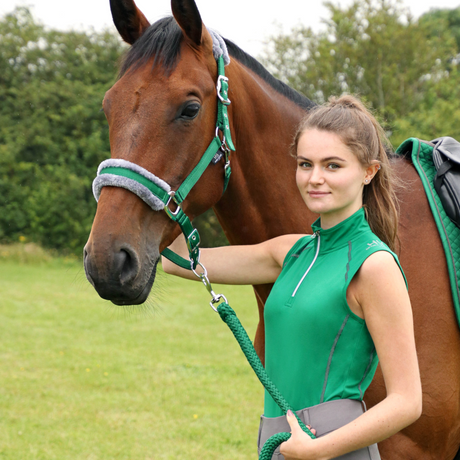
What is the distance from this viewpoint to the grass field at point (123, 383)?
177 inches

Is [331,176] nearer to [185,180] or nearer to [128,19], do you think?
[185,180]

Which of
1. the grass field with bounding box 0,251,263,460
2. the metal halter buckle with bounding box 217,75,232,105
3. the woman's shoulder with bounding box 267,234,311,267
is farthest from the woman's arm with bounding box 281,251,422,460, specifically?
the grass field with bounding box 0,251,263,460

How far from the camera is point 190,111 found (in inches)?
70.4

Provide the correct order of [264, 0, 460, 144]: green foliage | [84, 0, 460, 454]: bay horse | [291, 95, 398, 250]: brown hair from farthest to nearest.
Result: 1. [264, 0, 460, 144]: green foliage
2. [84, 0, 460, 454]: bay horse
3. [291, 95, 398, 250]: brown hair

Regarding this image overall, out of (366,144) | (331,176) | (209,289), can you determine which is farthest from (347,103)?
(209,289)

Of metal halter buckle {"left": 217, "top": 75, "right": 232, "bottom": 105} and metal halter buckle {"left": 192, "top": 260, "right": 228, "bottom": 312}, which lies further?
metal halter buckle {"left": 217, "top": 75, "right": 232, "bottom": 105}

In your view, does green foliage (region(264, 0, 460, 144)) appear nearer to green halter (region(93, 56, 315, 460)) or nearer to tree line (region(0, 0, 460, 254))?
tree line (region(0, 0, 460, 254))

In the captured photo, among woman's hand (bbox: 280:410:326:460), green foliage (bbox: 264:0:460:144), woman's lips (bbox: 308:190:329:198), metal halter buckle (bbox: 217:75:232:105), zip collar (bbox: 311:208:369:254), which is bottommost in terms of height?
woman's hand (bbox: 280:410:326:460)

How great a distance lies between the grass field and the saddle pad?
1165 millimetres

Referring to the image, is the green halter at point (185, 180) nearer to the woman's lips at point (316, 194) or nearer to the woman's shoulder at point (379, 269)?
the woman's lips at point (316, 194)

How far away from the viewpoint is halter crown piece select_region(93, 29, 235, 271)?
1.65m

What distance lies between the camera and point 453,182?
2.10 meters

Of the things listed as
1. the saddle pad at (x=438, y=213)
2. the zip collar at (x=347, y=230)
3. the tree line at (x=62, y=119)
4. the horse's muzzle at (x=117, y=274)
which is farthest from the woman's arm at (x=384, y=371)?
the tree line at (x=62, y=119)

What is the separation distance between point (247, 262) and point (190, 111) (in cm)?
60
